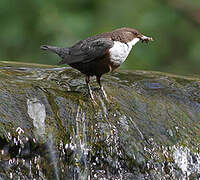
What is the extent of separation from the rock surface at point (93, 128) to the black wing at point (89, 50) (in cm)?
25

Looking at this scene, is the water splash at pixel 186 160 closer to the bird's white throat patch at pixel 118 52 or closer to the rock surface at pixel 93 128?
the rock surface at pixel 93 128

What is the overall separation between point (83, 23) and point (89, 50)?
10.5 ft

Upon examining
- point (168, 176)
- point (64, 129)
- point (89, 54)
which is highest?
point (89, 54)

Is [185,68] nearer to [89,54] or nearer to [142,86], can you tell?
[142,86]

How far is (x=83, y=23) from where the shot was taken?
22.4ft

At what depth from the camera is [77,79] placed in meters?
4.26

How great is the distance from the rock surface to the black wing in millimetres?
A: 248

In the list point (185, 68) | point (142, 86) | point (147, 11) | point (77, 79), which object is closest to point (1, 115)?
point (77, 79)

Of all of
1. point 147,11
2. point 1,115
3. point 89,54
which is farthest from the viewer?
point 147,11

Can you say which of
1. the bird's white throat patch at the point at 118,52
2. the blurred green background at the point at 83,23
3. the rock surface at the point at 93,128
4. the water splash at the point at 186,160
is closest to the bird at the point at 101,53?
the bird's white throat patch at the point at 118,52

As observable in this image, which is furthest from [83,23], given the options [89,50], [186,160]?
[186,160]

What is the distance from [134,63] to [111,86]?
109 inches

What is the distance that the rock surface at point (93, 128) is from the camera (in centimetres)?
314

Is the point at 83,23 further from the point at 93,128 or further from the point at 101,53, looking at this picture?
the point at 93,128
